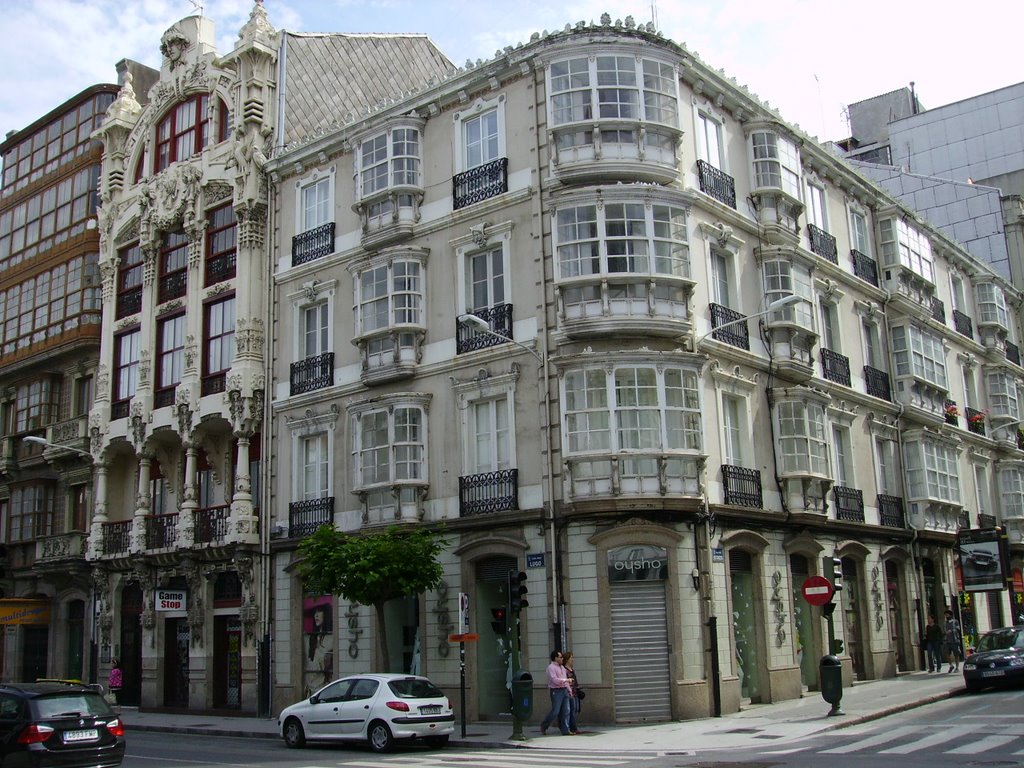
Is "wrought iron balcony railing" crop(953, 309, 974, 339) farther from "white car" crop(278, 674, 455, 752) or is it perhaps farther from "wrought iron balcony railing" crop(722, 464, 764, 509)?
"white car" crop(278, 674, 455, 752)

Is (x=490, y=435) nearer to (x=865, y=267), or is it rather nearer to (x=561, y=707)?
(x=561, y=707)

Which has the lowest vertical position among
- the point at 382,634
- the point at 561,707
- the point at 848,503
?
the point at 561,707

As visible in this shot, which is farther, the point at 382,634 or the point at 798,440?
the point at 798,440

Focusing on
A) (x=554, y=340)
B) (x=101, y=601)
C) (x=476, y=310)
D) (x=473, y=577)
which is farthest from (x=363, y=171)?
(x=101, y=601)

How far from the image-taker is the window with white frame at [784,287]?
92.0ft

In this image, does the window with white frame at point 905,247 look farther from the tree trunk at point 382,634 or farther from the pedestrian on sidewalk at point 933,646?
the tree trunk at point 382,634

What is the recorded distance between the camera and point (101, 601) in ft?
113

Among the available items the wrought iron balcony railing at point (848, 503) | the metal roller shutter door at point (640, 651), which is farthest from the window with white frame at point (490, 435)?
the wrought iron balcony railing at point (848, 503)

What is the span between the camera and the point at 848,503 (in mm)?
29969

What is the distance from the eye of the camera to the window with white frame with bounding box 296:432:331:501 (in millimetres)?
29109

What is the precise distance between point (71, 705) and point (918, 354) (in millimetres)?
27985

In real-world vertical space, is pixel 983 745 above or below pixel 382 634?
below

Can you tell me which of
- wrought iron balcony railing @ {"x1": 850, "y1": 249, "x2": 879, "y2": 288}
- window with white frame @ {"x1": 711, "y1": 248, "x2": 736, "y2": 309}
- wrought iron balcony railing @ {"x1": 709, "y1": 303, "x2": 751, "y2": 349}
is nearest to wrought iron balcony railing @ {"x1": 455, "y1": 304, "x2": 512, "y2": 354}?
wrought iron balcony railing @ {"x1": 709, "y1": 303, "x2": 751, "y2": 349}

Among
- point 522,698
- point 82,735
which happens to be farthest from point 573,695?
point 82,735
